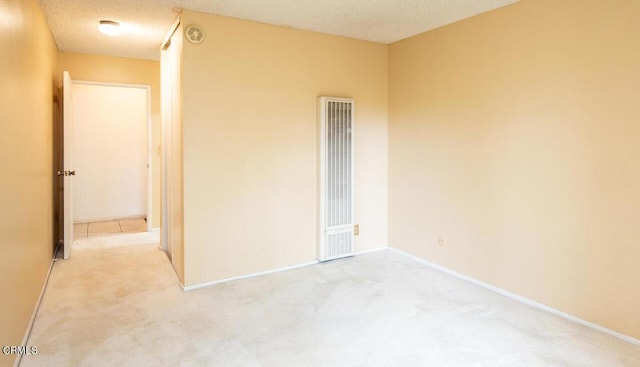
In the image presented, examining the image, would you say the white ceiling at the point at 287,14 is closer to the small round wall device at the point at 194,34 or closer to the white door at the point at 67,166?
the small round wall device at the point at 194,34

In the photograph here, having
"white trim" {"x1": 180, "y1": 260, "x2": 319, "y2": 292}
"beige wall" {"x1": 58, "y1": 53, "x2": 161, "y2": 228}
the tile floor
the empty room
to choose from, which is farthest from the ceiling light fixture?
the tile floor

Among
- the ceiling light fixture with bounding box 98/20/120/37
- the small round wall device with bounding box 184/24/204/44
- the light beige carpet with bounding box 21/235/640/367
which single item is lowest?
the light beige carpet with bounding box 21/235/640/367

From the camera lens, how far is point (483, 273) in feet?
11.7

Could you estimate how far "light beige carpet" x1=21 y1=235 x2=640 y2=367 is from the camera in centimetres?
237

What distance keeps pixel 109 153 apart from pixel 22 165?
4.42m

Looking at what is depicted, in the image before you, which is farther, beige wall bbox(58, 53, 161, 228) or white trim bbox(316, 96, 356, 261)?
beige wall bbox(58, 53, 161, 228)

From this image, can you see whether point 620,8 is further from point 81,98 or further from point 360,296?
point 81,98

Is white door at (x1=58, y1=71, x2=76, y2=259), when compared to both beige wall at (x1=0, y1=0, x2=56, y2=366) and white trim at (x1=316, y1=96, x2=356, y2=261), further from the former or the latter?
white trim at (x1=316, y1=96, x2=356, y2=261)

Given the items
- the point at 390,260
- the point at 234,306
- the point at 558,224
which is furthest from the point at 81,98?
the point at 558,224

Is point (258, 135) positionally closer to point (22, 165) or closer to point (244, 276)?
point (244, 276)

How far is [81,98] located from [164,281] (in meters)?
4.34

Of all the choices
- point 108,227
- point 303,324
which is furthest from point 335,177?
point 108,227

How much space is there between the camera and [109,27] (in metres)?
3.77

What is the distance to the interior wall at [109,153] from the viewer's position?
21.1 ft
